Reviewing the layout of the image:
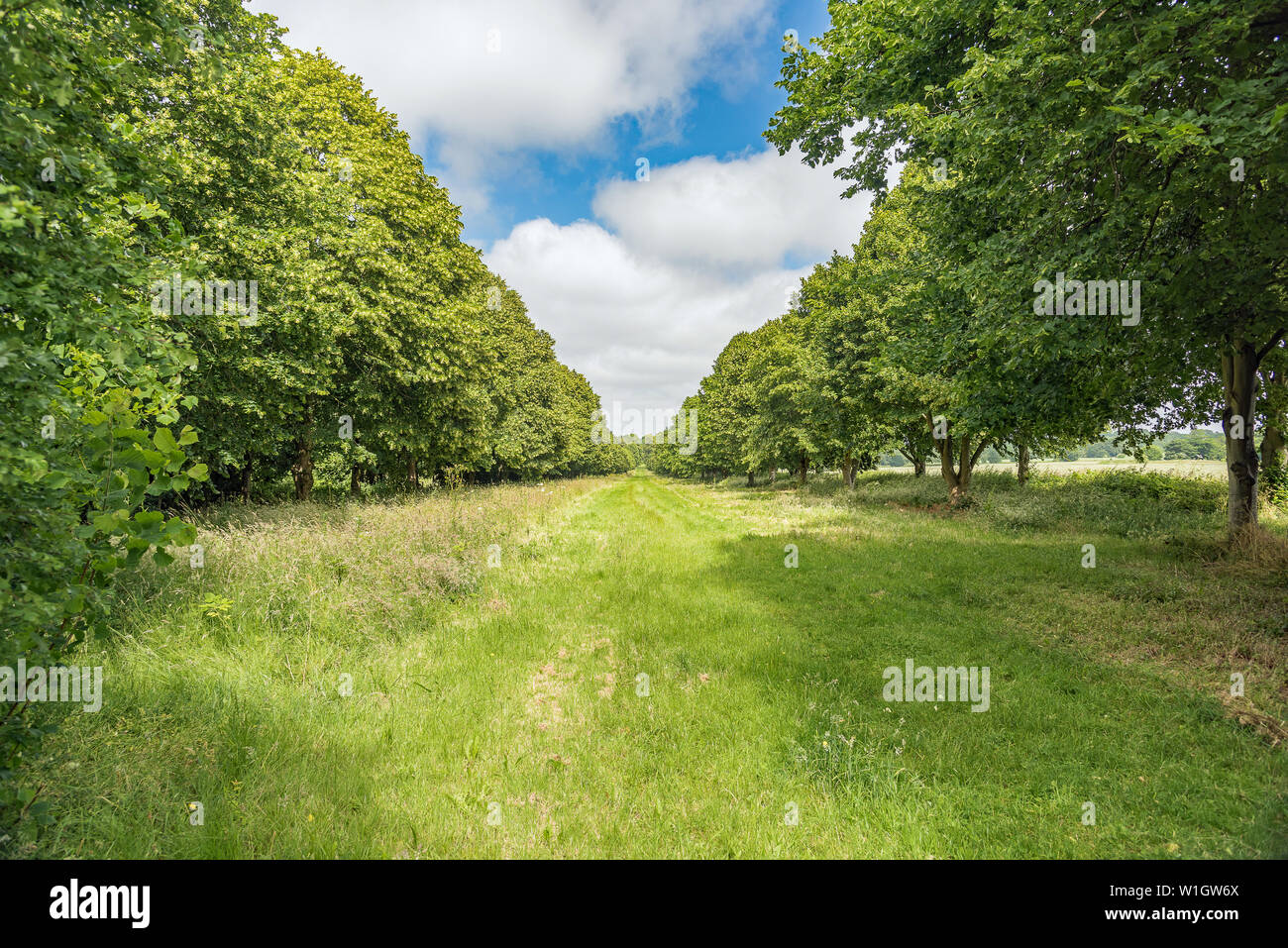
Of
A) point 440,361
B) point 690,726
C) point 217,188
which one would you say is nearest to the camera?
point 690,726

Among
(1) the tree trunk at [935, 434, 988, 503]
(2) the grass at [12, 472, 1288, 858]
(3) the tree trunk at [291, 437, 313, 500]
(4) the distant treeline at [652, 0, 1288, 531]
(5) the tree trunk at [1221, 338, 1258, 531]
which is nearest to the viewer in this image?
(2) the grass at [12, 472, 1288, 858]

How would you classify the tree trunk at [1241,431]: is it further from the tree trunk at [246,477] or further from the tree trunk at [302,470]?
the tree trunk at [246,477]

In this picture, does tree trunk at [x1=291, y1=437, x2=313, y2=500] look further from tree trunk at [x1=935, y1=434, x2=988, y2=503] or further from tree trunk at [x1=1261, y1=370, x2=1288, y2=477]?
tree trunk at [x1=1261, y1=370, x2=1288, y2=477]

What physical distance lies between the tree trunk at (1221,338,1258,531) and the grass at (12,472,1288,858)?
130cm

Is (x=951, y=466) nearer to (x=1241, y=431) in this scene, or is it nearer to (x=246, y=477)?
(x=1241, y=431)

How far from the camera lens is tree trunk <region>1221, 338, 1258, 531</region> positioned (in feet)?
33.4

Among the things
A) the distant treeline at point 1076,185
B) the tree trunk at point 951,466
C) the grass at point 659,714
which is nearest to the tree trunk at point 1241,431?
the distant treeline at point 1076,185

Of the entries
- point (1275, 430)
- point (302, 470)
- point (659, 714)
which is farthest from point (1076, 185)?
point (302, 470)

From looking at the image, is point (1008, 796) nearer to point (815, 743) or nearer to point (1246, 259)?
point (815, 743)

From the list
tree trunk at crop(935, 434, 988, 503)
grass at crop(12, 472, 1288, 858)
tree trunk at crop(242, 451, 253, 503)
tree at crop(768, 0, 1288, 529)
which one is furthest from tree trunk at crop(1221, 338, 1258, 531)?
tree trunk at crop(242, 451, 253, 503)

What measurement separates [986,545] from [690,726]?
14006mm

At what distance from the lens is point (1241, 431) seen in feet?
33.4

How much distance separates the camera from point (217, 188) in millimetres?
12258

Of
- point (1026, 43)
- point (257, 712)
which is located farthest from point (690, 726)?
point (1026, 43)
